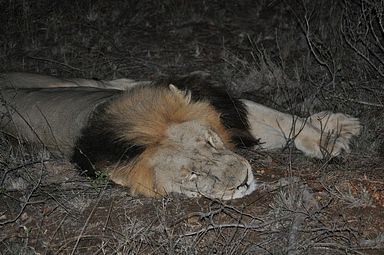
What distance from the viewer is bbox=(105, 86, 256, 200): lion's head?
3.87m

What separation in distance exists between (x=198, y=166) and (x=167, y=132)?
14.1 inches

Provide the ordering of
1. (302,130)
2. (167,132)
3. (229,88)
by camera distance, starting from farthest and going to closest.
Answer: (229,88) < (302,130) < (167,132)

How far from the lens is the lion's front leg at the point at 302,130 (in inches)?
188

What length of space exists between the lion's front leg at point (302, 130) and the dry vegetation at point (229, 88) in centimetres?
13

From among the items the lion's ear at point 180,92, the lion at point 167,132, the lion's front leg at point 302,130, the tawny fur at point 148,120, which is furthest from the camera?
the lion's front leg at point 302,130

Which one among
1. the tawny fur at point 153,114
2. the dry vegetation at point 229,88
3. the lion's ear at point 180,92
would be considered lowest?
the dry vegetation at point 229,88

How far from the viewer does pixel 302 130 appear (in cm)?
484

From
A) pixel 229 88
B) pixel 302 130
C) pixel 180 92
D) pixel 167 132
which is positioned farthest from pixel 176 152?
pixel 229 88

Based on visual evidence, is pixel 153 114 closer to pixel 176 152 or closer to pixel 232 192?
pixel 176 152

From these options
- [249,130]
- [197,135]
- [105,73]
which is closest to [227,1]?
[105,73]

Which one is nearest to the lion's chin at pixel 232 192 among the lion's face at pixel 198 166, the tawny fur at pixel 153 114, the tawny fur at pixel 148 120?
the lion's face at pixel 198 166

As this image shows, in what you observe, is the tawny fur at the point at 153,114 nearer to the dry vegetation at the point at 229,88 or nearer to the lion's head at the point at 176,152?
the lion's head at the point at 176,152

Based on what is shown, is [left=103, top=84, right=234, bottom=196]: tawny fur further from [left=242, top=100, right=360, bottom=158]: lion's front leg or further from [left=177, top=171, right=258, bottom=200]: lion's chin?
[left=242, top=100, right=360, bottom=158]: lion's front leg

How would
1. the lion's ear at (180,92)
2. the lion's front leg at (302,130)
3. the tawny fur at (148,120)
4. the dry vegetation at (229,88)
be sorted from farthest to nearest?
the lion's front leg at (302,130), the lion's ear at (180,92), the tawny fur at (148,120), the dry vegetation at (229,88)
